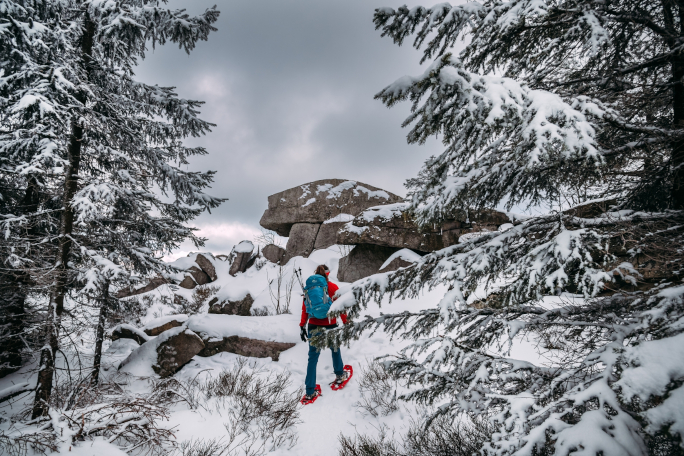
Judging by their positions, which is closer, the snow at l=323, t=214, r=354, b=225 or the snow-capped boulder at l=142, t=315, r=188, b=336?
the snow-capped boulder at l=142, t=315, r=188, b=336

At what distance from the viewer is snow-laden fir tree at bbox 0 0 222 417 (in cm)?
392

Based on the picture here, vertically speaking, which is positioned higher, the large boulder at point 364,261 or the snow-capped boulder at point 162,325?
the large boulder at point 364,261

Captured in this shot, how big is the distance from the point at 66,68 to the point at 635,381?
6.72m

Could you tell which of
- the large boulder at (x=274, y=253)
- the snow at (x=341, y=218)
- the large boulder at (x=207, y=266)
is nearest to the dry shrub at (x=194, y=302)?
the large boulder at (x=207, y=266)

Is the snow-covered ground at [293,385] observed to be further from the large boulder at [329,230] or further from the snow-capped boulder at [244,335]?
the large boulder at [329,230]

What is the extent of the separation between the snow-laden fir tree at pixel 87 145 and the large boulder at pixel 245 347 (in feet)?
6.72

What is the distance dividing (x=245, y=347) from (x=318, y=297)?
9.25 ft

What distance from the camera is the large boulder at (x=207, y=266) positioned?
1483 cm

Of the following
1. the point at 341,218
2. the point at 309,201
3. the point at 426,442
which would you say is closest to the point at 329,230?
the point at 341,218

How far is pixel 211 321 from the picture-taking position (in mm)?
6410

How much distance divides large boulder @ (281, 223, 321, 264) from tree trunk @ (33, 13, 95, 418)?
29.7ft

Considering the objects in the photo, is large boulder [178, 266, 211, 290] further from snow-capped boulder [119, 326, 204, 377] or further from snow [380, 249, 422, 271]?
snow [380, 249, 422, 271]

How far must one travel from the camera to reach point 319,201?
44.7ft

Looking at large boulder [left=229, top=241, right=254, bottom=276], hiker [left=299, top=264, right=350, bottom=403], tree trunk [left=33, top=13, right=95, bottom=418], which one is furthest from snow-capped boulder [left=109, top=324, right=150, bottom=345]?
large boulder [left=229, top=241, right=254, bottom=276]
